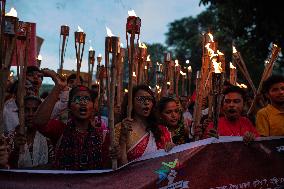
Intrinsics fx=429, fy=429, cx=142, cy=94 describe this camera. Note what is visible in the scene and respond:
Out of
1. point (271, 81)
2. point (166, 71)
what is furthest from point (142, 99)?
point (166, 71)

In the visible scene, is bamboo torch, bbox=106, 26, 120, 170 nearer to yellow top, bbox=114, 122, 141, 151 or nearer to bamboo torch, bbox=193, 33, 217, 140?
yellow top, bbox=114, 122, 141, 151

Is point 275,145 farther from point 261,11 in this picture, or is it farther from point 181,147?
point 261,11

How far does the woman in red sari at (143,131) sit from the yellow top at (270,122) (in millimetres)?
829

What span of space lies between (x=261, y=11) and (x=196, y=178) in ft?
29.3

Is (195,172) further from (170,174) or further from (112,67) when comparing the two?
(112,67)

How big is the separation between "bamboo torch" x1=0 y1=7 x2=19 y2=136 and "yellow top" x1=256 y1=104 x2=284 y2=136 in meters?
2.19

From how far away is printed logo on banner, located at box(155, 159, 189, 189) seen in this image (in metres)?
3.19

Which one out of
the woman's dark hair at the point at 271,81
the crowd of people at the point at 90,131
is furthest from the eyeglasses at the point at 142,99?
the woman's dark hair at the point at 271,81

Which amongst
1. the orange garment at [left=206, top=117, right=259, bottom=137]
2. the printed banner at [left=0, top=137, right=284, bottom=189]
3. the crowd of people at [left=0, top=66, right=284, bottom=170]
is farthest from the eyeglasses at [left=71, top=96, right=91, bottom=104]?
the orange garment at [left=206, top=117, right=259, bottom=137]

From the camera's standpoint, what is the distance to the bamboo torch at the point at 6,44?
2822mm

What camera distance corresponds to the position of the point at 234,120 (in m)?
4.25

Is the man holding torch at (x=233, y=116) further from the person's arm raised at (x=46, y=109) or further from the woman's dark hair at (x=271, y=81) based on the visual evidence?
the person's arm raised at (x=46, y=109)

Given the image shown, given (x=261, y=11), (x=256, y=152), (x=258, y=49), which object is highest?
(x=261, y=11)

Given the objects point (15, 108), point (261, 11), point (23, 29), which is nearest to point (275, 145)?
point (23, 29)
